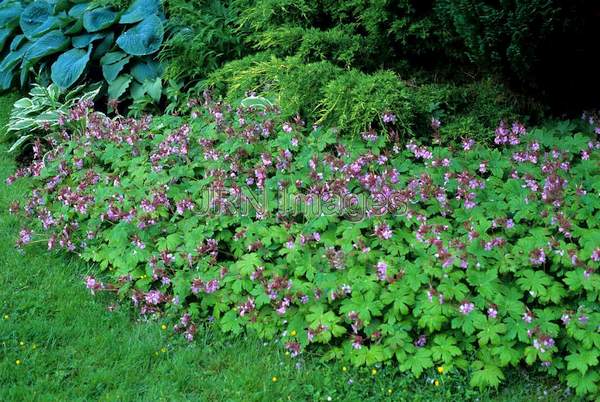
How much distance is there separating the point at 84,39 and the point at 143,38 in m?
0.62

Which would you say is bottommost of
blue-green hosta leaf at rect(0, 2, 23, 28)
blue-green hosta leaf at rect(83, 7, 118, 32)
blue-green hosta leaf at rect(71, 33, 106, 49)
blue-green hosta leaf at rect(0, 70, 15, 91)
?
blue-green hosta leaf at rect(0, 70, 15, 91)

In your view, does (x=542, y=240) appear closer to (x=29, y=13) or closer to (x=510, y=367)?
(x=510, y=367)

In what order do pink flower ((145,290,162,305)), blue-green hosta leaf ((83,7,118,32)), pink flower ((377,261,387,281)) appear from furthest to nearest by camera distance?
blue-green hosta leaf ((83,7,118,32)) → pink flower ((145,290,162,305)) → pink flower ((377,261,387,281))

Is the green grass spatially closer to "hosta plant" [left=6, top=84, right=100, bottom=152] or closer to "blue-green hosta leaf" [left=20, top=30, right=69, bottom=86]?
"hosta plant" [left=6, top=84, right=100, bottom=152]

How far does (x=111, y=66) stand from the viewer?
6.06 meters

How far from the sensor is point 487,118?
437cm

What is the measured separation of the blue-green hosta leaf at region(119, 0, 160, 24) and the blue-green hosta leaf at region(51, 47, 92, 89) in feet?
1.37

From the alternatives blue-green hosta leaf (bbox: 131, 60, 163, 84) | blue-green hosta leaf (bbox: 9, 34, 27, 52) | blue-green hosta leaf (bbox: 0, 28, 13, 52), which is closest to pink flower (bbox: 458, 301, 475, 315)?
blue-green hosta leaf (bbox: 131, 60, 163, 84)

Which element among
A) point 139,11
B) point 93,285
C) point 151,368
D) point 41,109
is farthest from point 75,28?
point 151,368

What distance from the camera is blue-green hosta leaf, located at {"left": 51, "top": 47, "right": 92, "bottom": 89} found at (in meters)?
5.98

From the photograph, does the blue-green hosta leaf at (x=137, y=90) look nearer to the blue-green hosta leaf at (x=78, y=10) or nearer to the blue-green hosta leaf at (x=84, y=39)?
the blue-green hosta leaf at (x=84, y=39)

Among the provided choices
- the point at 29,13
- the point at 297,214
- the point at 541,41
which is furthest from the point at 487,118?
the point at 29,13

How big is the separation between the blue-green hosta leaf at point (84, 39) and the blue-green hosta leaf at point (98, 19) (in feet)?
0.20

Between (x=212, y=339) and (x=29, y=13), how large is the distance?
14.8 ft
